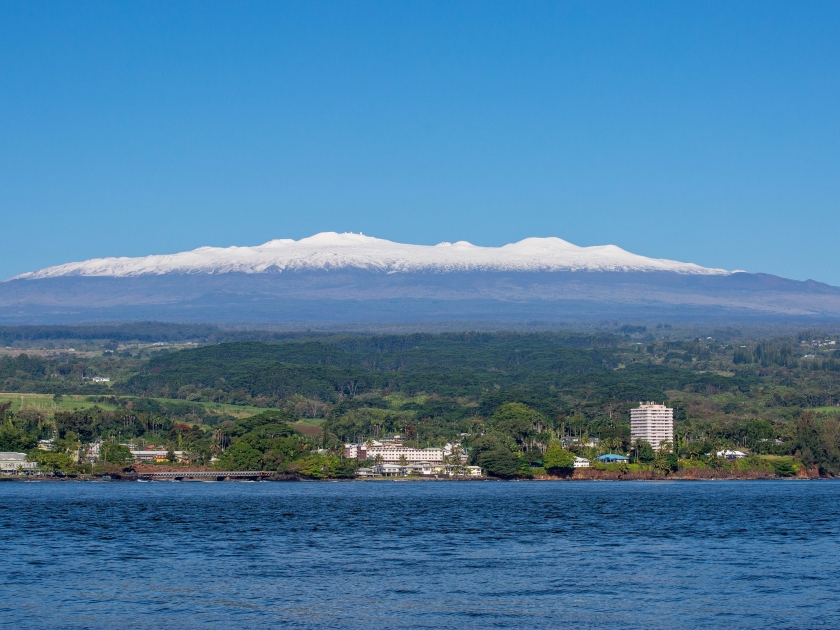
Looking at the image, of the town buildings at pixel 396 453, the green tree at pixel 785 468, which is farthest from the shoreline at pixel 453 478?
the town buildings at pixel 396 453

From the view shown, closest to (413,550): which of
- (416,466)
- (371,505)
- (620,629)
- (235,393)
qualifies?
(620,629)

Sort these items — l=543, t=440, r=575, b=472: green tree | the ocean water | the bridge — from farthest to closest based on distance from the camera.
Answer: l=543, t=440, r=575, b=472: green tree
the bridge
the ocean water

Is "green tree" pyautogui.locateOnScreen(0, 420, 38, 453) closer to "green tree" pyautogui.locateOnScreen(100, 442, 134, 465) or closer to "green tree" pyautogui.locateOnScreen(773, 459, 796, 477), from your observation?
"green tree" pyautogui.locateOnScreen(100, 442, 134, 465)

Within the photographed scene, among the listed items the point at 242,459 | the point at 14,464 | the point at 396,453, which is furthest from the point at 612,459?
the point at 14,464

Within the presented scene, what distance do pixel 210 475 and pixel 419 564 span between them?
66.2m

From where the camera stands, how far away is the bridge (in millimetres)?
107438

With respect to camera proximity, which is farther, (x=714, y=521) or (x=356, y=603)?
(x=714, y=521)

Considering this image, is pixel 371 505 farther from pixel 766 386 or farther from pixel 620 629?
pixel 766 386

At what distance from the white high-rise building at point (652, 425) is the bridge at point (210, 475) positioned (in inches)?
1435

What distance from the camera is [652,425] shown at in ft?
413

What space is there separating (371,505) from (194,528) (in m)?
17.8

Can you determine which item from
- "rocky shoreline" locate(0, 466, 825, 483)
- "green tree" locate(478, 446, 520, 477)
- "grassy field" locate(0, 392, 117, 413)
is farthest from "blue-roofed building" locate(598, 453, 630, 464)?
"grassy field" locate(0, 392, 117, 413)

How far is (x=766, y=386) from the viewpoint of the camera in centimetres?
19100

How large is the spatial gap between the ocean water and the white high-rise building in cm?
4772
